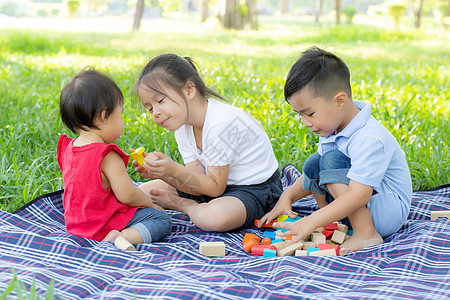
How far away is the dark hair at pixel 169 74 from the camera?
98.1 inches

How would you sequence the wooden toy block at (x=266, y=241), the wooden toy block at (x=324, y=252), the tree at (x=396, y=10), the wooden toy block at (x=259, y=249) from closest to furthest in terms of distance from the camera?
the wooden toy block at (x=324, y=252) → the wooden toy block at (x=259, y=249) → the wooden toy block at (x=266, y=241) → the tree at (x=396, y=10)

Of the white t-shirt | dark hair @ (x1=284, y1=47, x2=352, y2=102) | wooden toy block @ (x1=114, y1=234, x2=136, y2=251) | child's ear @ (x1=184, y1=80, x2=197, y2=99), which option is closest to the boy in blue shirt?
dark hair @ (x1=284, y1=47, x2=352, y2=102)

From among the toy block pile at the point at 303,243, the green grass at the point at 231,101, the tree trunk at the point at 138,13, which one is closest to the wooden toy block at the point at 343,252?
the toy block pile at the point at 303,243

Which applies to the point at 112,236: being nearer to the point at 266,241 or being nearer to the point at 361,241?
the point at 266,241

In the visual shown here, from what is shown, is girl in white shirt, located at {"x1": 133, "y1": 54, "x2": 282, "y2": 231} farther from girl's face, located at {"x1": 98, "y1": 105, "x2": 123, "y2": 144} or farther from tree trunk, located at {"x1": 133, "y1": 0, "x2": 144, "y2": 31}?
tree trunk, located at {"x1": 133, "y1": 0, "x2": 144, "y2": 31}

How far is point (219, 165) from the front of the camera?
99.8 inches

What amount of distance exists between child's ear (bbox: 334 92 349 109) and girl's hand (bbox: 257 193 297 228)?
570mm

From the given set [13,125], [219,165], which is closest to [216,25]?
[13,125]

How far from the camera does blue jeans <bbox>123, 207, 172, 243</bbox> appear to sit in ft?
7.61

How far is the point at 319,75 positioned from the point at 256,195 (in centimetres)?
71

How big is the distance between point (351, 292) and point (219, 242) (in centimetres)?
65

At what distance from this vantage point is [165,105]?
2486 millimetres

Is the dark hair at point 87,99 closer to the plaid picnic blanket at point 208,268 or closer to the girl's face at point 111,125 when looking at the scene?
the girl's face at point 111,125

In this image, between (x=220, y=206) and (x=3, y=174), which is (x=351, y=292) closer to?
(x=220, y=206)
